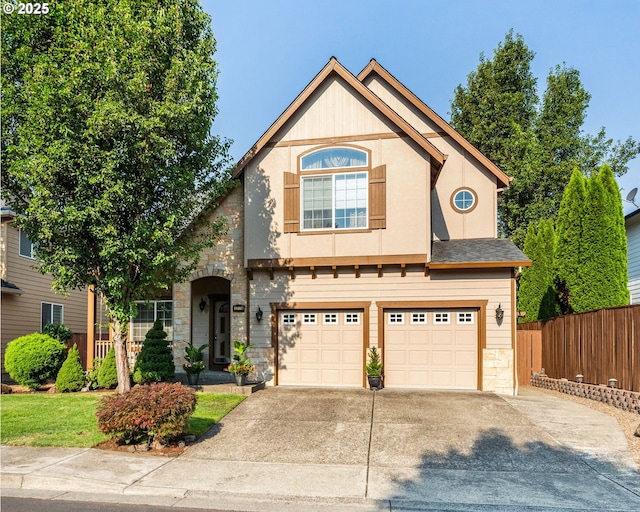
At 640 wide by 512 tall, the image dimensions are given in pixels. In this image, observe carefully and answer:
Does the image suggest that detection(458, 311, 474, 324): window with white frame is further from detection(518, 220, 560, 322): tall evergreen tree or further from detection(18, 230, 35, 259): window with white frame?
detection(18, 230, 35, 259): window with white frame

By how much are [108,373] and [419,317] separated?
8.50 metres

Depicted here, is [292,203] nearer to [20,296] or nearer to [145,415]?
[145,415]

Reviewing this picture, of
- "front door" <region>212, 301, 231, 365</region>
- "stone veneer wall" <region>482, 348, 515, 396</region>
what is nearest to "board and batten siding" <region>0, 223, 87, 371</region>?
"front door" <region>212, 301, 231, 365</region>

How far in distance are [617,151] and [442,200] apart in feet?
65.6

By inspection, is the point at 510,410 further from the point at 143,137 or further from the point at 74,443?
the point at 143,137

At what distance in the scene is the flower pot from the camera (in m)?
12.8

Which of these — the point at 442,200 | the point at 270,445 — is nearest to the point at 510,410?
the point at 270,445

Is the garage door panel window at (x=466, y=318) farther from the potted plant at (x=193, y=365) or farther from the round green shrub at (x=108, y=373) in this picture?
the round green shrub at (x=108, y=373)

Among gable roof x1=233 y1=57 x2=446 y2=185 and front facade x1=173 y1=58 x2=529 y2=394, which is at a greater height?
gable roof x1=233 y1=57 x2=446 y2=185

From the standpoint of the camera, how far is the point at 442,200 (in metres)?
15.6

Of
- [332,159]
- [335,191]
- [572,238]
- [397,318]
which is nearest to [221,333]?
[397,318]

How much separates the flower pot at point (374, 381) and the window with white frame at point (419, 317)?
184 centimetres

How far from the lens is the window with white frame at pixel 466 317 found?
1331cm

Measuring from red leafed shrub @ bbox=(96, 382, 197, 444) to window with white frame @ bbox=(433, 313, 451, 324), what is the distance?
721 centimetres
